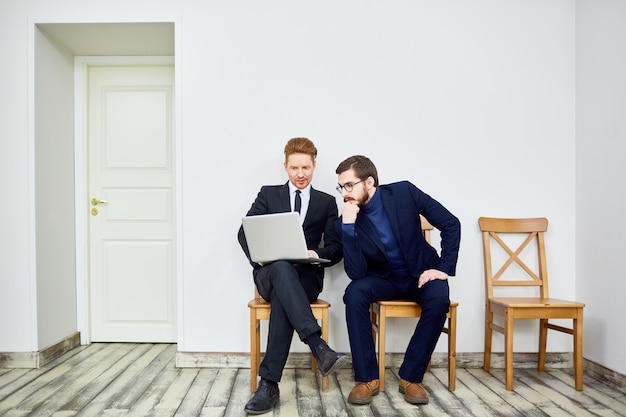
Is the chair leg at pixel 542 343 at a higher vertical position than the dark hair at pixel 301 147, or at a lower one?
lower

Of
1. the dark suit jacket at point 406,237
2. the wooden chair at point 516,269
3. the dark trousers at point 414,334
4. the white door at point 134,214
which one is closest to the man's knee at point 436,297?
the dark trousers at point 414,334

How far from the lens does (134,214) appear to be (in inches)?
144

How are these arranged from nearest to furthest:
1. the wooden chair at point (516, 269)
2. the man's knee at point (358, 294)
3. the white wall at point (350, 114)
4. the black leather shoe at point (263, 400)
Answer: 1. the black leather shoe at point (263, 400)
2. the man's knee at point (358, 294)
3. the wooden chair at point (516, 269)
4. the white wall at point (350, 114)

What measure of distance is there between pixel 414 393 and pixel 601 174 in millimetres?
1621

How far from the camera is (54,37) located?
3316mm

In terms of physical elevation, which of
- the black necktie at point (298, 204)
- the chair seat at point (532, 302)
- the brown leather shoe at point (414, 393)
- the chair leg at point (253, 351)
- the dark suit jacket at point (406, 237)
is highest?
the black necktie at point (298, 204)

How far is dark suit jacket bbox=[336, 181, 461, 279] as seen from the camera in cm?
263

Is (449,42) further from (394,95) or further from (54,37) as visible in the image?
(54,37)

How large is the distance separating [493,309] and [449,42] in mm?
1608

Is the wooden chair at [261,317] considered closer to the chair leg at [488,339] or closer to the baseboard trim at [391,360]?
the baseboard trim at [391,360]

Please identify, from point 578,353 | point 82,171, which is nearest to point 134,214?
point 82,171

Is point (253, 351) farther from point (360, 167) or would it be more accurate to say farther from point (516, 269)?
point (516, 269)

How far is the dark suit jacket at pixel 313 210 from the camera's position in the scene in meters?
2.84

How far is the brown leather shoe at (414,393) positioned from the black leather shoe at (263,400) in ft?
1.98
